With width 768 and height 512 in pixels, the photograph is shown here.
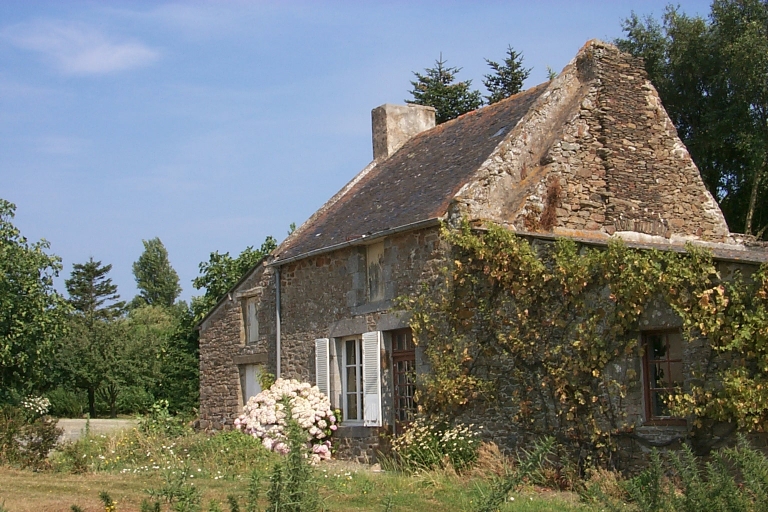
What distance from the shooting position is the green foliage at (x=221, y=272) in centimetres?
2538

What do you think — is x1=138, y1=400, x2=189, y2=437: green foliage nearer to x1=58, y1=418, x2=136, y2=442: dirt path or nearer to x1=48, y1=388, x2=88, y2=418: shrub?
x1=58, y1=418, x2=136, y2=442: dirt path

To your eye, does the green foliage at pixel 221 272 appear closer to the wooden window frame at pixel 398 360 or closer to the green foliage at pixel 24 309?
the green foliage at pixel 24 309

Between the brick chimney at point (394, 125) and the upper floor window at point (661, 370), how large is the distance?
32.2 feet

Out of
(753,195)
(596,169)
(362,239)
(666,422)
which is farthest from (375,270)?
(753,195)

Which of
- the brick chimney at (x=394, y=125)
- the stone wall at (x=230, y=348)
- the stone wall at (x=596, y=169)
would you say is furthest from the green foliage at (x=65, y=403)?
the stone wall at (x=596, y=169)

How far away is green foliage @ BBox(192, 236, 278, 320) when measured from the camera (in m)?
25.4

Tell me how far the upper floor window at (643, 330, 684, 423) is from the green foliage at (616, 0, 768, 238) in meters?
14.7

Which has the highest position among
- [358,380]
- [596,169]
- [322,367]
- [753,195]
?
[753,195]

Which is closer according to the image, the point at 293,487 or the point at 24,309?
the point at 293,487

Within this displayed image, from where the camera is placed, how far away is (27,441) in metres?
13.5

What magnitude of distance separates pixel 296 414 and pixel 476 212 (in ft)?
16.1

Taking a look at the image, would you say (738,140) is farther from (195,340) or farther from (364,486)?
(364,486)

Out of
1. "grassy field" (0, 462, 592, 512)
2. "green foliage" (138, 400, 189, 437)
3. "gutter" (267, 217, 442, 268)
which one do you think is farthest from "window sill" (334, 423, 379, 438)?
"gutter" (267, 217, 442, 268)

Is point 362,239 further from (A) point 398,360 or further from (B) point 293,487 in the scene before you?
(B) point 293,487
